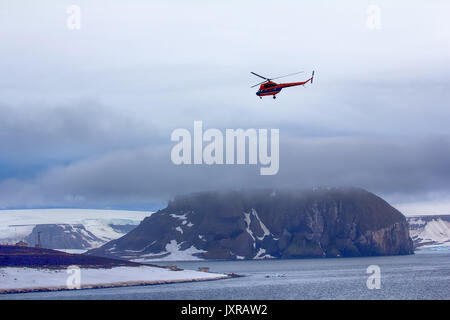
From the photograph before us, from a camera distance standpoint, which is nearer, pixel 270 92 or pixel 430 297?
pixel 270 92
